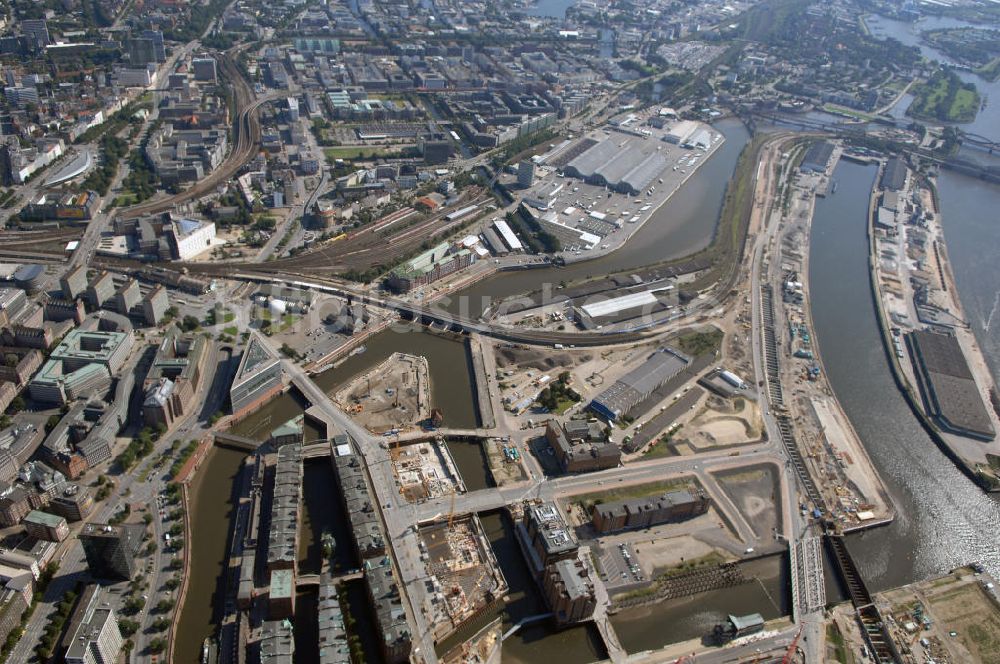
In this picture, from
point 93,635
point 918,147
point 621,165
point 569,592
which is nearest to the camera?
point 93,635

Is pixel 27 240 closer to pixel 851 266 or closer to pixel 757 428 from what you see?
pixel 757 428

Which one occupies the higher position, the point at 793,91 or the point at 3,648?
the point at 793,91

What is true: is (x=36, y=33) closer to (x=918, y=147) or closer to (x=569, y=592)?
(x=569, y=592)

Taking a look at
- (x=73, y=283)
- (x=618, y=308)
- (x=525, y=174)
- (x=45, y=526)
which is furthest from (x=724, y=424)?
(x=73, y=283)

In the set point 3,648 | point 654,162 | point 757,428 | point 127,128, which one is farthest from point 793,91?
point 3,648

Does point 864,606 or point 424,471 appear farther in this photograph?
point 424,471

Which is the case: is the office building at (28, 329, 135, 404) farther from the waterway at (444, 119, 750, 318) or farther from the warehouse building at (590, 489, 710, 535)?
the warehouse building at (590, 489, 710, 535)
